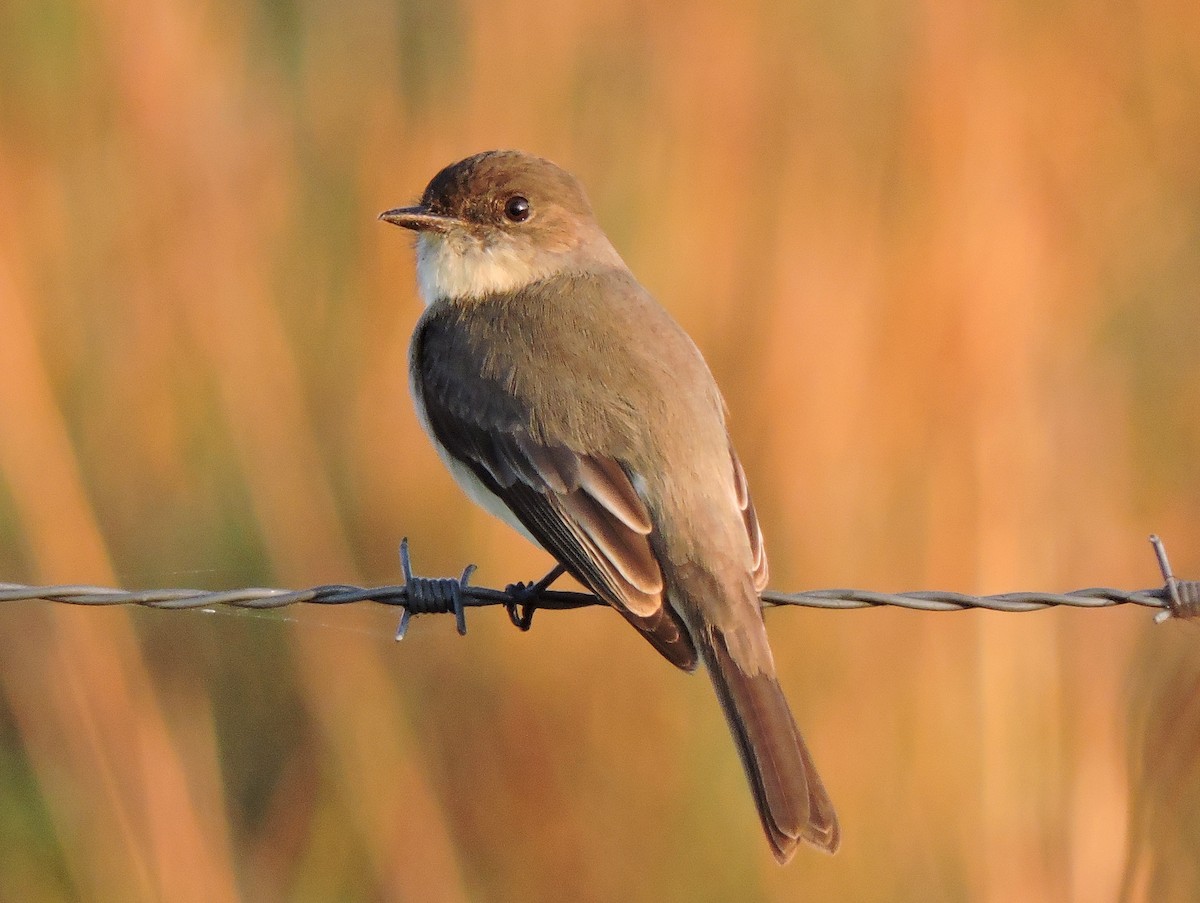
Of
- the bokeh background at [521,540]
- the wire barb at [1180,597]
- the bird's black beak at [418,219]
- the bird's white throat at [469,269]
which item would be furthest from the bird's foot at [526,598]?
the wire barb at [1180,597]

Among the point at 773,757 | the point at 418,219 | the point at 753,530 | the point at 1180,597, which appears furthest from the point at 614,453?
the point at 1180,597

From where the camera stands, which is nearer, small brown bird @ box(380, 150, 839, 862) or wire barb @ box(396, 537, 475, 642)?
wire barb @ box(396, 537, 475, 642)

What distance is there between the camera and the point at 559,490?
3.89m

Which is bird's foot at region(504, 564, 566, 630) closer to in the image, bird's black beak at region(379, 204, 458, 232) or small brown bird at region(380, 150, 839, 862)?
small brown bird at region(380, 150, 839, 862)

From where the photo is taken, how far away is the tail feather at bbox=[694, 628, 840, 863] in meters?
3.49

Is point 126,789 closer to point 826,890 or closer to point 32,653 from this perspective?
point 32,653

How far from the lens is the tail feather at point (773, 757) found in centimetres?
349

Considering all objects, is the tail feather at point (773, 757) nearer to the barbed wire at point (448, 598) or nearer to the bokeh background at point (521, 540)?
the barbed wire at point (448, 598)

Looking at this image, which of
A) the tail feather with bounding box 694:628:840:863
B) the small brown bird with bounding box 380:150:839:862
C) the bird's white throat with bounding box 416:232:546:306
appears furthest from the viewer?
the bird's white throat with bounding box 416:232:546:306

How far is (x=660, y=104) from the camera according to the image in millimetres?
5496

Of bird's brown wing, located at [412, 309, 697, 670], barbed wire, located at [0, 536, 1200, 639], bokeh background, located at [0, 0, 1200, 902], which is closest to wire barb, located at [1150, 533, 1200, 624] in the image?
barbed wire, located at [0, 536, 1200, 639]

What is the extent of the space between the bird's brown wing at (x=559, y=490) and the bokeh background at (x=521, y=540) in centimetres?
76

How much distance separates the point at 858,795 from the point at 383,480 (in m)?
1.85

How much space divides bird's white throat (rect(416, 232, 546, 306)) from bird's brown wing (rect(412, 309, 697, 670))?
0.36 metres
